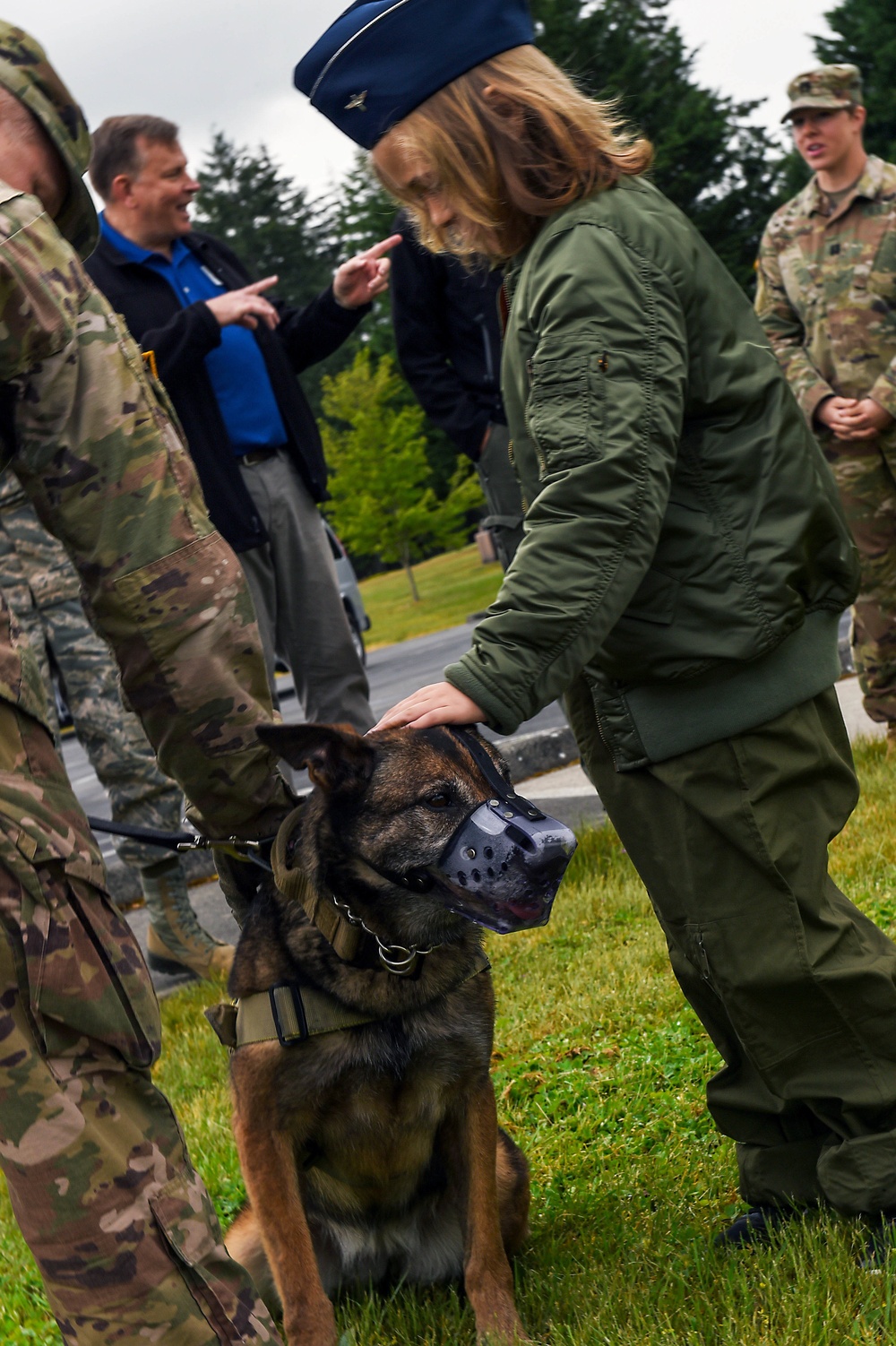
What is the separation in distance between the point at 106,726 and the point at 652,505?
3.21m

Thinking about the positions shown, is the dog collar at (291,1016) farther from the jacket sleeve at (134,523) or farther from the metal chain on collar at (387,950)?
the jacket sleeve at (134,523)

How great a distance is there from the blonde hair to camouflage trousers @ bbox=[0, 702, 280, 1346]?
1.19m

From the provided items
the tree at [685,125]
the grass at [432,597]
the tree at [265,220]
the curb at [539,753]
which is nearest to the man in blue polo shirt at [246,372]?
the curb at [539,753]

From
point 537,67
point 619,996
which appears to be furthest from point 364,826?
point 619,996

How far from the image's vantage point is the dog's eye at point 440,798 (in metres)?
2.36

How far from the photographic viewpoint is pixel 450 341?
5555 mm

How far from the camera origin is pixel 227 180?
2207 inches

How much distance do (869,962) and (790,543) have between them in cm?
81

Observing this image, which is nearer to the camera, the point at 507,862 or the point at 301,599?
the point at 507,862

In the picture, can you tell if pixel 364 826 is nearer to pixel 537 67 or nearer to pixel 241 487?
pixel 537 67

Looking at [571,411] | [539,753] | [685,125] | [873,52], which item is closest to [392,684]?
[539,753]

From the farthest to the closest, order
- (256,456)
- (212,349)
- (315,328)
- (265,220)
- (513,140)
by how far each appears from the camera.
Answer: (265,220), (315,328), (256,456), (212,349), (513,140)

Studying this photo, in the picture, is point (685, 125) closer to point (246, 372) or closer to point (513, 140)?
point (246, 372)

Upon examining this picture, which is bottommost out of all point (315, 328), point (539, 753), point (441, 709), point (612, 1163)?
point (539, 753)
